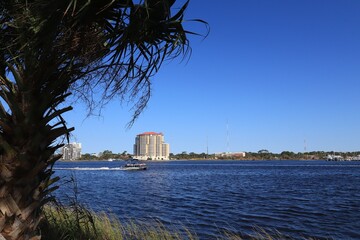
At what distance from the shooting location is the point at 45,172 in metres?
4.82

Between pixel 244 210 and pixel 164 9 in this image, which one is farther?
pixel 244 210

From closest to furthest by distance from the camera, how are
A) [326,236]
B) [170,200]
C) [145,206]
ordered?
1. [326,236]
2. [145,206]
3. [170,200]

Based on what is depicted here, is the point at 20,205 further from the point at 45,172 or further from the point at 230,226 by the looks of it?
the point at 230,226

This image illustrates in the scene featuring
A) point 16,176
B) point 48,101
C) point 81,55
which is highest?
point 81,55

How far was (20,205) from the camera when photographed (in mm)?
4289

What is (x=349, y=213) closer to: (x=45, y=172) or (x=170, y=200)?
(x=170, y=200)

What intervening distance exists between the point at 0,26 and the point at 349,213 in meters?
24.2

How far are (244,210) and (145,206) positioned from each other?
721 cm

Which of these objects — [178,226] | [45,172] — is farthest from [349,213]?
[45,172]

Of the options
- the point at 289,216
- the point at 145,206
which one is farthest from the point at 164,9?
the point at 145,206

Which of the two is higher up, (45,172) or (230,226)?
(45,172)

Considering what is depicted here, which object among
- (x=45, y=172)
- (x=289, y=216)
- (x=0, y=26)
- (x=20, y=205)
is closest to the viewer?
(x=0, y=26)

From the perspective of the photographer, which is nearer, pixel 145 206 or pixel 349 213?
pixel 349 213

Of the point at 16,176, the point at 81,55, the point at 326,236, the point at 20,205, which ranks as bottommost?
the point at 326,236
